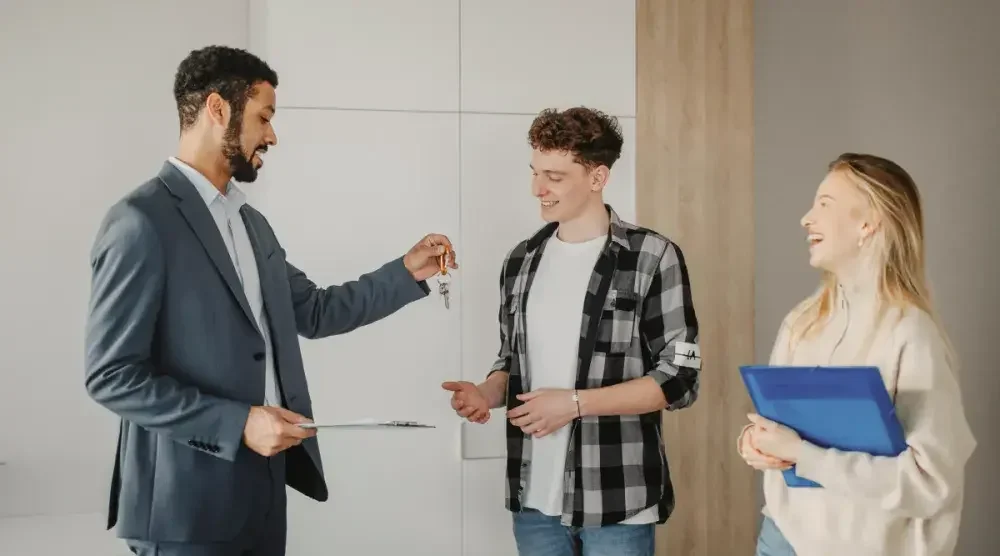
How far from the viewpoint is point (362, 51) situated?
115 inches

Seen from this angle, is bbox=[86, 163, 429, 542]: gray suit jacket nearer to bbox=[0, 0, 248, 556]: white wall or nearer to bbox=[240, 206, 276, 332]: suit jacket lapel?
bbox=[240, 206, 276, 332]: suit jacket lapel

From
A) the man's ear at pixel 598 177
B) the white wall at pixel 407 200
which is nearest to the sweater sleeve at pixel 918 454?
the man's ear at pixel 598 177

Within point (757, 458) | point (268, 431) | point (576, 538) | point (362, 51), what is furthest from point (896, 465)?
point (362, 51)

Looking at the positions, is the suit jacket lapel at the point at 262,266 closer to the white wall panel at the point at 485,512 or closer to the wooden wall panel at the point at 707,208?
the white wall panel at the point at 485,512

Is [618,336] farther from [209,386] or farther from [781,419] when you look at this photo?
[209,386]

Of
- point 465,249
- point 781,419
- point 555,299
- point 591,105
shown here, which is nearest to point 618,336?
point 555,299

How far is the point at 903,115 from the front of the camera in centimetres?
310

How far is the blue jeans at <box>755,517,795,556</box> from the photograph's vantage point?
6.46 ft

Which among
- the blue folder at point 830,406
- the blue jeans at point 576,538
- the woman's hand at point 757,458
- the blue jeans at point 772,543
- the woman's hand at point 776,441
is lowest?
the blue jeans at point 576,538

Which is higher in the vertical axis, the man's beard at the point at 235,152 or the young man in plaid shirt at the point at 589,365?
the man's beard at the point at 235,152

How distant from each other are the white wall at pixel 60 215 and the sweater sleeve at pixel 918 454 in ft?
7.57

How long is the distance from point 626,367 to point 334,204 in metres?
1.14

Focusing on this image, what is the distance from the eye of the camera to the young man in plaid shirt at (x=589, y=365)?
221 cm

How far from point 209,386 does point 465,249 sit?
48.0 inches
